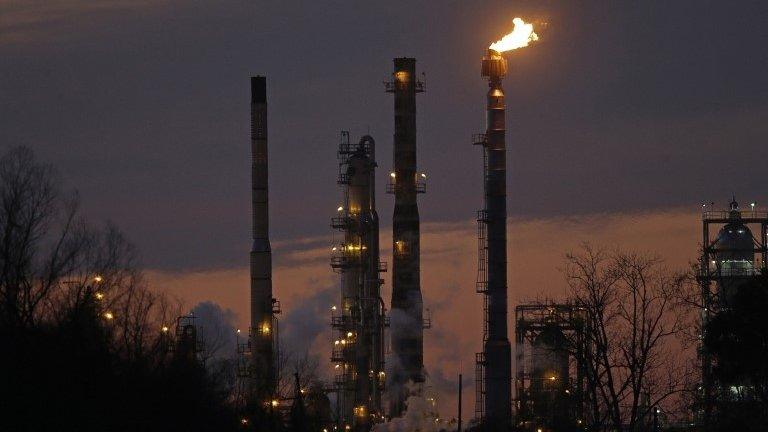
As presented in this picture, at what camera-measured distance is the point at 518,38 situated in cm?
10275

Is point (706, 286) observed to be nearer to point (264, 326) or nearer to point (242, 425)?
point (242, 425)

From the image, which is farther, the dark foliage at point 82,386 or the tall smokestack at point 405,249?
the tall smokestack at point 405,249

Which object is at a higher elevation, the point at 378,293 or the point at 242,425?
the point at 378,293

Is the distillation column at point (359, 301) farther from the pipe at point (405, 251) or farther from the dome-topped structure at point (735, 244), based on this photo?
the dome-topped structure at point (735, 244)

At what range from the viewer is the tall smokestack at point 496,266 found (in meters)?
97.6

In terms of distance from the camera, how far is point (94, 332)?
172ft

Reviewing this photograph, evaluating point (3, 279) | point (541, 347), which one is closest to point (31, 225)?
point (3, 279)

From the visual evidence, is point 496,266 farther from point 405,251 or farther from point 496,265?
point 405,251

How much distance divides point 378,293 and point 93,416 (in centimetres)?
4933

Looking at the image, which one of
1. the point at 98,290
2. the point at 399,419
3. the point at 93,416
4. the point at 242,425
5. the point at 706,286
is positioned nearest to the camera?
the point at 93,416

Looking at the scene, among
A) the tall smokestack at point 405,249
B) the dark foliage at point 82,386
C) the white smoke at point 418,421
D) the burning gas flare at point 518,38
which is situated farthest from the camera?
the burning gas flare at point 518,38

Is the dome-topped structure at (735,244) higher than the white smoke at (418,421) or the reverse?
higher

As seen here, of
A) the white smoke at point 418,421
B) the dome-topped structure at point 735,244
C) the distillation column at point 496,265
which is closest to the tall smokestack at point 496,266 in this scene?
the distillation column at point 496,265

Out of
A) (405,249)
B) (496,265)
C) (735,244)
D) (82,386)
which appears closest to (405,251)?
(405,249)
